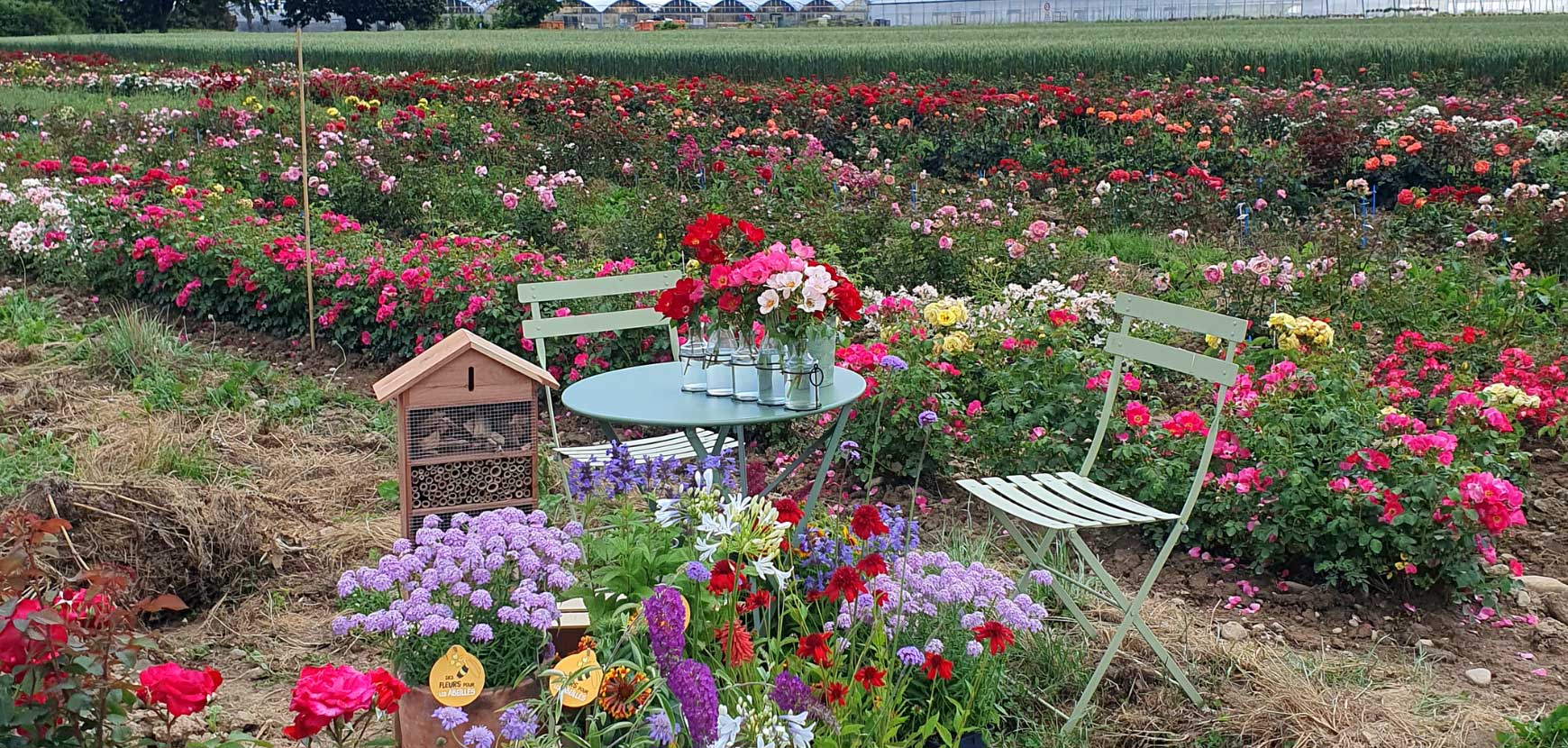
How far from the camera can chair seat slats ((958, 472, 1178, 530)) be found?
3.25 metres

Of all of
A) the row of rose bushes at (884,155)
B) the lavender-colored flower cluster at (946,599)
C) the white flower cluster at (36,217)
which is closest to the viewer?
the lavender-colored flower cluster at (946,599)

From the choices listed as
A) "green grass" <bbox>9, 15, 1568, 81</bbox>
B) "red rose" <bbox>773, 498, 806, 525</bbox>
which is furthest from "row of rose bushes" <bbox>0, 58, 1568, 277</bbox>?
"green grass" <bbox>9, 15, 1568, 81</bbox>

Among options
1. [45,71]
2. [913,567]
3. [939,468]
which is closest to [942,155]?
[939,468]

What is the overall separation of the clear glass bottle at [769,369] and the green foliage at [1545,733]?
1.81 m

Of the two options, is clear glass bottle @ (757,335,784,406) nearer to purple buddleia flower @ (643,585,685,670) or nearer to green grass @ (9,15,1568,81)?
purple buddleia flower @ (643,585,685,670)

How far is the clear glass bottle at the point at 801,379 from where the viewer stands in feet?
10.6

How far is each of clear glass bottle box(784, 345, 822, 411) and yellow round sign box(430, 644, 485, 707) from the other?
3.66 feet

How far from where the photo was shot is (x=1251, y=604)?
3748 mm

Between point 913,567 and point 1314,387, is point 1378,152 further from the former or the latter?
point 913,567

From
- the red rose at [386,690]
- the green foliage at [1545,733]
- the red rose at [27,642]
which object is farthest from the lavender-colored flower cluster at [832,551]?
the red rose at [27,642]

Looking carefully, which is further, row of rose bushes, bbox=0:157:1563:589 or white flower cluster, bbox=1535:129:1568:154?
white flower cluster, bbox=1535:129:1568:154

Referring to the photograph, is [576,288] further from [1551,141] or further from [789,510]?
[1551,141]

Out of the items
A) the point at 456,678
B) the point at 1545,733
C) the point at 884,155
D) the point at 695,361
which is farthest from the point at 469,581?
the point at 884,155

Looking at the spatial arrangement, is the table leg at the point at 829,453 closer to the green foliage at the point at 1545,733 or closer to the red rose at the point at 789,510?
the red rose at the point at 789,510
